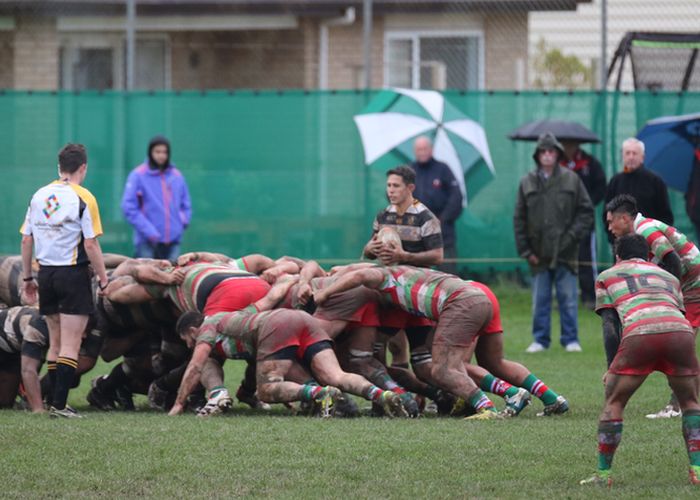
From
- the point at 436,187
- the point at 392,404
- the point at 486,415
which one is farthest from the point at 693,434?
the point at 436,187

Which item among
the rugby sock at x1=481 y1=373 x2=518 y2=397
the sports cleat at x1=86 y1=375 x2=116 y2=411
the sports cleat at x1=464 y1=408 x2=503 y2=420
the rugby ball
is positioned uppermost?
the rugby ball

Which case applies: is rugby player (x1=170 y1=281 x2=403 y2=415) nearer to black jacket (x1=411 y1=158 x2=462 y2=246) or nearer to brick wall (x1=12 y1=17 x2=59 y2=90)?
black jacket (x1=411 y1=158 x2=462 y2=246)

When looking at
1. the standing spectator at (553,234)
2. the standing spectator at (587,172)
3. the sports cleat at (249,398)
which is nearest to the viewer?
the sports cleat at (249,398)

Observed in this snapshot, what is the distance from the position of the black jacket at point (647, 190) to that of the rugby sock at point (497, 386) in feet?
10.6

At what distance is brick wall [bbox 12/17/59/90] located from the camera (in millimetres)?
20703

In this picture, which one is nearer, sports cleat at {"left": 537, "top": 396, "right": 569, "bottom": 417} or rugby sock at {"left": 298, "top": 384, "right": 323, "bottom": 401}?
rugby sock at {"left": 298, "top": 384, "right": 323, "bottom": 401}

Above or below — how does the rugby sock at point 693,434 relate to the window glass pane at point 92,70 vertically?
Result: below

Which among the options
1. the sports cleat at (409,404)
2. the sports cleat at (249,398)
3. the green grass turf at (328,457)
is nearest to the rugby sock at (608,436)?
the green grass turf at (328,457)

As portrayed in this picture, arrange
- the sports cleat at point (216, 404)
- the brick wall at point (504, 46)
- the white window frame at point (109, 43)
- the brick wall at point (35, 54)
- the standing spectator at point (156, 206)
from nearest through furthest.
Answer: the sports cleat at point (216, 404) < the standing spectator at point (156, 206) < the brick wall at point (504, 46) < the brick wall at point (35, 54) < the white window frame at point (109, 43)

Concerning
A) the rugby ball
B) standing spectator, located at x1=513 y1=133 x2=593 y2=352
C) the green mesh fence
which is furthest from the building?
the rugby ball

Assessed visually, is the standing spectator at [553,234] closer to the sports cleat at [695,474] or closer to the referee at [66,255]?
the referee at [66,255]

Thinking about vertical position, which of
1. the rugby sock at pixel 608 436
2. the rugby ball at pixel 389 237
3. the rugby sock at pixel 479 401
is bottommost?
the rugby sock at pixel 479 401

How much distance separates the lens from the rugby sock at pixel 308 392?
32.2ft

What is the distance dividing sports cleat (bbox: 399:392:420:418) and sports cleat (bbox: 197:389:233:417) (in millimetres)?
1288
